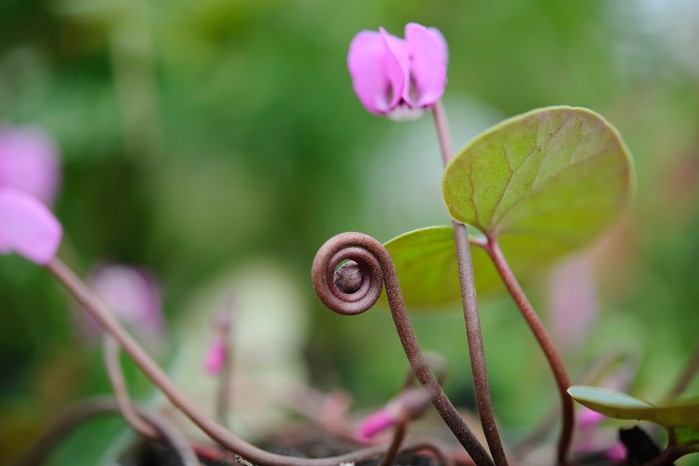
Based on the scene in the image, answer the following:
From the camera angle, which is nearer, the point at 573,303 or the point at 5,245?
the point at 5,245

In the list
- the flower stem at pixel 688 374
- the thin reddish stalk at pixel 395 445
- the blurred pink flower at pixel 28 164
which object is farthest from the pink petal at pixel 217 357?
the blurred pink flower at pixel 28 164

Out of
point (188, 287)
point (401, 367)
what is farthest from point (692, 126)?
point (188, 287)

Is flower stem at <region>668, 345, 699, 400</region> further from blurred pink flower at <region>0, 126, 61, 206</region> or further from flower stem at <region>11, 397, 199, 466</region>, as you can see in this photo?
blurred pink flower at <region>0, 126, 61, 206</region>

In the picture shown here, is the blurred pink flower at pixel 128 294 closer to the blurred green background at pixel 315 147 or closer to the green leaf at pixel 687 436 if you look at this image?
the blurred green background at pixel 315 147

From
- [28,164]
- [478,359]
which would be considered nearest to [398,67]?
[478,359]

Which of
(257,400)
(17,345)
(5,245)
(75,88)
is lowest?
(17,345)

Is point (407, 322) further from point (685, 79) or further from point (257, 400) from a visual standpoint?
point (685, 79)
